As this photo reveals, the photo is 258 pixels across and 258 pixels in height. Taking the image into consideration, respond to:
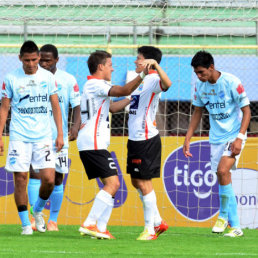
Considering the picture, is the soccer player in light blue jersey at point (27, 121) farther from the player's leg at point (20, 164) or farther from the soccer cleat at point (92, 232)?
the soccer cleat at point (92, 232)

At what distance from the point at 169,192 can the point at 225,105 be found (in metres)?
2.73

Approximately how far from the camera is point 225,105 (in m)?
7.97

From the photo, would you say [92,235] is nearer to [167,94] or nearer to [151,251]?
[151,251]

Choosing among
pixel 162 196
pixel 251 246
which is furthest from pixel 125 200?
pixel 251 246

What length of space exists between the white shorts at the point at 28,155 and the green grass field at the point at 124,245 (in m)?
0.71

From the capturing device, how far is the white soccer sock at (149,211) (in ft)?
23.7

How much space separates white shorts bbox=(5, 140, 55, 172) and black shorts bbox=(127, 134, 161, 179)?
84 cm

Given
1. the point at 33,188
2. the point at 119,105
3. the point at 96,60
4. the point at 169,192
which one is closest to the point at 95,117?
the point at 119,105

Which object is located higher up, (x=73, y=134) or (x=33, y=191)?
(x=73, y=134)

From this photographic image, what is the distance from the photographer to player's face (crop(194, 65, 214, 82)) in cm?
790

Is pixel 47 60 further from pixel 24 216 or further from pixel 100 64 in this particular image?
pixel 24 216

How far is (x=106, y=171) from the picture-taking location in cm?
710

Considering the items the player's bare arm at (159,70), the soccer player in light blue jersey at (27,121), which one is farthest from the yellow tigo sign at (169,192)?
the player's bare arm at (159,70)

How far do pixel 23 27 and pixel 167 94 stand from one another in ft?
11.6
